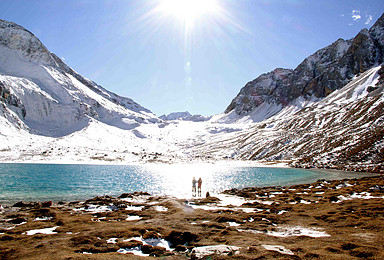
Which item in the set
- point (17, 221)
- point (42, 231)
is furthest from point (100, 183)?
point (42, 231)

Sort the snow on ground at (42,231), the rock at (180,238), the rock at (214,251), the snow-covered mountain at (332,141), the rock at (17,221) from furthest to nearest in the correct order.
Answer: the snow-covered mountain at (332,141)
the rock at (17,221)
the snow on ground at (42,231)
the rock at (180,238)
the rock at (214,251)

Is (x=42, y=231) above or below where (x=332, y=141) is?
below

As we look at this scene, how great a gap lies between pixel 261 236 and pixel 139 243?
24.6 ft

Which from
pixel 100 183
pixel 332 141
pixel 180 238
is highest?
pixel 332 141

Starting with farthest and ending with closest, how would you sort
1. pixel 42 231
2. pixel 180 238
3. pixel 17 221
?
1. pixel 17 221
2. pixel 42 231
3. pixel 180 238

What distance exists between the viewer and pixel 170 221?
18.1 meters

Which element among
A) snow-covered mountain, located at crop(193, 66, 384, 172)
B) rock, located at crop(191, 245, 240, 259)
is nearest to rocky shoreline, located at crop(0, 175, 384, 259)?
rock, located at crop(191, 245, 240, 259)

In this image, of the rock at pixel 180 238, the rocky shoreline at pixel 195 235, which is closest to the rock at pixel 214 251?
the rocky shoreline at pixel 195 235

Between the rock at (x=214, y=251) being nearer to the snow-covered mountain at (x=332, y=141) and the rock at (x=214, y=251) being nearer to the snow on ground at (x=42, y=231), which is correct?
the snow on ground at (x=42, y=231)

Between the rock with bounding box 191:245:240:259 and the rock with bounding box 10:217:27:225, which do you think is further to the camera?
the rock with bounding box 10:217:27:225

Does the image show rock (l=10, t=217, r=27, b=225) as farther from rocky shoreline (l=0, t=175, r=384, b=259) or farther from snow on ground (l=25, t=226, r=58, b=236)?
snow on ground (l=25, t=226, r=58, b=236)

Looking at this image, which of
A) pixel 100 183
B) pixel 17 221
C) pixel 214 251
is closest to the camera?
pixel 214 251

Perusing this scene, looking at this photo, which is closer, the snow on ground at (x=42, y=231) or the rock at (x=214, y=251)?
the rock at (x=214, y=251)

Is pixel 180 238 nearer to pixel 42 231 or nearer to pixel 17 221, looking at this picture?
pixel 42 231
